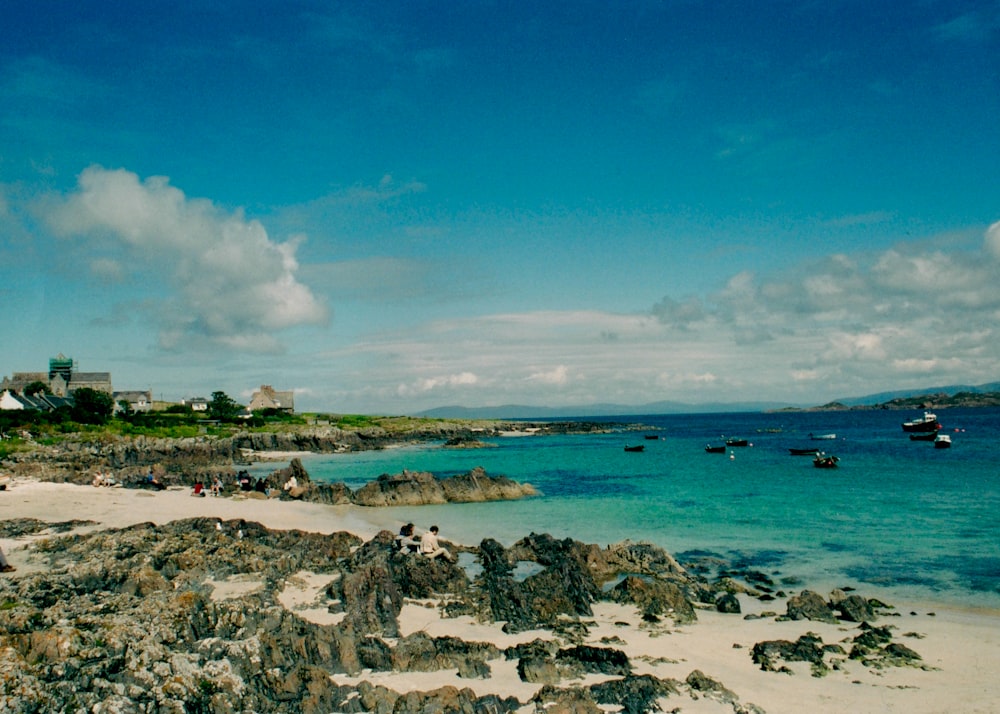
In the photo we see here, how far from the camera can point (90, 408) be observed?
82.9 metres

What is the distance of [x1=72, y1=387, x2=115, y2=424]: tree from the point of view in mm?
78062

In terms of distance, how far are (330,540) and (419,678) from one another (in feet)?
40.7

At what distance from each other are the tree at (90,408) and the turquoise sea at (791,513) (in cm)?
3286

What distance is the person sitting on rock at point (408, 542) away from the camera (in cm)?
2164

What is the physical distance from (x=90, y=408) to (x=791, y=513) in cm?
8452

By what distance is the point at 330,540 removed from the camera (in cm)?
2300

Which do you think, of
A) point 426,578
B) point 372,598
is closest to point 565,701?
point 372,598

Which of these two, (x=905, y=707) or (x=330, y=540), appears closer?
(x=905, y=707)

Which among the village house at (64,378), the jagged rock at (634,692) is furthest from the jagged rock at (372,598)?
the village house at (64,378)

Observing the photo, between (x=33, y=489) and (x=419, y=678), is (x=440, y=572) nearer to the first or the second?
(x=419, y=678)

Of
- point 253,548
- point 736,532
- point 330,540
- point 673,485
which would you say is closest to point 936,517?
point 736,532

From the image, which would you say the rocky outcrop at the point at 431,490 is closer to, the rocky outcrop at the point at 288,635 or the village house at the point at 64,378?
the rocky outcrop at the point at 288,635

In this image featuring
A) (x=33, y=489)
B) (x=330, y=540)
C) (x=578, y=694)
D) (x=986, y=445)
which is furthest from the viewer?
(x=986, y=445)

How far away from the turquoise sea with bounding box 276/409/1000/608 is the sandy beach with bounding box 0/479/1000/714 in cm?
400
